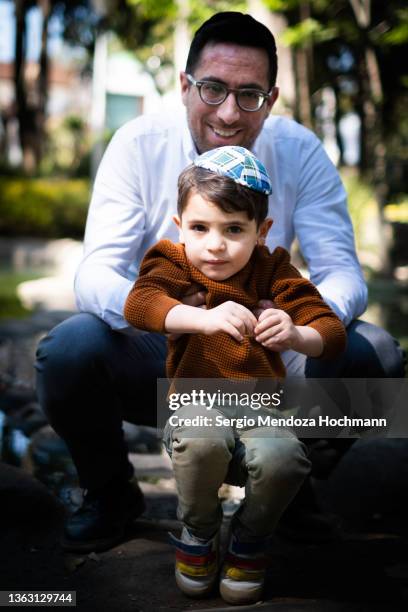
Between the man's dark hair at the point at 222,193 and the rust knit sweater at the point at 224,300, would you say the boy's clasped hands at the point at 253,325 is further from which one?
the man's dark hair at the point at 222,193

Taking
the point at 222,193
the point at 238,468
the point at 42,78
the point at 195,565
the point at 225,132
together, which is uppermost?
the point at 225,132

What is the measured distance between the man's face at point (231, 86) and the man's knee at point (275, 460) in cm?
104

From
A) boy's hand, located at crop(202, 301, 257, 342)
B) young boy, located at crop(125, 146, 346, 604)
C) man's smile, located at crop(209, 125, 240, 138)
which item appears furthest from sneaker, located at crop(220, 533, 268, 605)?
man's smile, located at crop(209, 125, 240, 138)

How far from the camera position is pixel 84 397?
2.61m

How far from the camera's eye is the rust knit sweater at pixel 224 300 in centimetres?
227

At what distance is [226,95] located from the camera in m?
2.67

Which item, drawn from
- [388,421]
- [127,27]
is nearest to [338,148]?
[127,27]

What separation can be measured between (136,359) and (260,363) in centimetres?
57

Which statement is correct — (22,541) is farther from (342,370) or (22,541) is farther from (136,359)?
(342,370)

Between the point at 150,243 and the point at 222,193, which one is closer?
the point at 222,193

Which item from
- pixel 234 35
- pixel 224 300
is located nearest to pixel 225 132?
pixel 234 35

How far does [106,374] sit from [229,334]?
0.64 metres

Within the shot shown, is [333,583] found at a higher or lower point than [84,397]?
lower

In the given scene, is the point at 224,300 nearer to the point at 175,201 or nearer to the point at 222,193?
the point at 222,193
